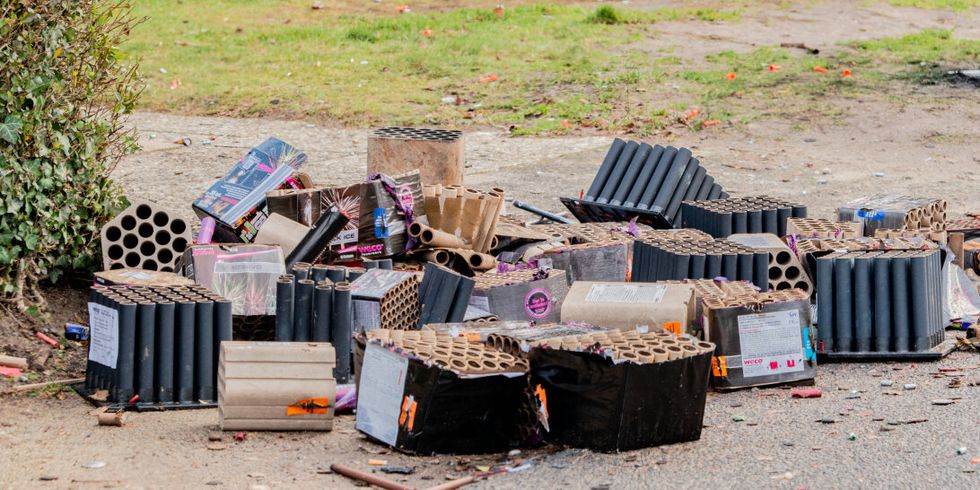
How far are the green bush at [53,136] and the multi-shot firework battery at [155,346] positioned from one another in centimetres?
94

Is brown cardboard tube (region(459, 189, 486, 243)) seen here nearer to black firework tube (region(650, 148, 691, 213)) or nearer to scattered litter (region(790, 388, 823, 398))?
black firework tube (region(650, 148, 691, 213))

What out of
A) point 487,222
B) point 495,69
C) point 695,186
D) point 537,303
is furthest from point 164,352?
point 495,69

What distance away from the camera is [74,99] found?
7.20m

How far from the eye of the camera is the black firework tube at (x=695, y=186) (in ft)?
30.5

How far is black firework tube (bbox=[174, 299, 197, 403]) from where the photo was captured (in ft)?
19.8

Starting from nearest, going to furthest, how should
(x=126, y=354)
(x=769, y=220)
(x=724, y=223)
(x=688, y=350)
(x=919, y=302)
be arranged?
(x=688, y=350)
(x=126, y=354)
(x=919, y=302)
(x=724, y=223)
(x=769, y=220)

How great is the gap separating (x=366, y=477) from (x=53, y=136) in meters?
3.24

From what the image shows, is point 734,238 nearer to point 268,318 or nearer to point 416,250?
point 416,250

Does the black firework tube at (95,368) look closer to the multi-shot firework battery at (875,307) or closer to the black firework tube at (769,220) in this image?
the multi-shot firework battery at (875,307)

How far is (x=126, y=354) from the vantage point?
19.5 ft

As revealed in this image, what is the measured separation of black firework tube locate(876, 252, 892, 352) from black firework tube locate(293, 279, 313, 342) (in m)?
3.11

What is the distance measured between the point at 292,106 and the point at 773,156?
591 centimetres

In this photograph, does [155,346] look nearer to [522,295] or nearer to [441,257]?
[522,295]

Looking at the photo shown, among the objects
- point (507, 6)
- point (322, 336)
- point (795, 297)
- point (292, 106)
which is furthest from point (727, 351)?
point (507, 6)
